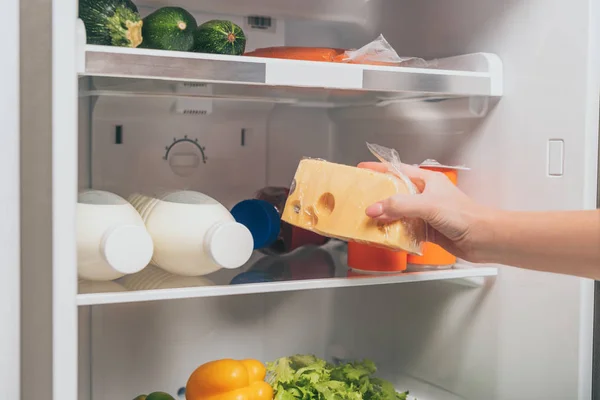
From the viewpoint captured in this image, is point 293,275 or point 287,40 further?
point 287,40

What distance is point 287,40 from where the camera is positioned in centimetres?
167

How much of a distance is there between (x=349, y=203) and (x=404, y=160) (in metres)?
0.49

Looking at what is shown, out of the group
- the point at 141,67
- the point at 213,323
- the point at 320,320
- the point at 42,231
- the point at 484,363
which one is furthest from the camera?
the point at 320,320

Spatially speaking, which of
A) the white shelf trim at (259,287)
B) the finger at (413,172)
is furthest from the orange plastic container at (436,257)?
the finger at (413,172)

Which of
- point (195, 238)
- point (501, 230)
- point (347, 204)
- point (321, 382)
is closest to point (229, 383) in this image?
point (321, 382)

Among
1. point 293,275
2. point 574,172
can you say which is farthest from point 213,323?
point 574,172

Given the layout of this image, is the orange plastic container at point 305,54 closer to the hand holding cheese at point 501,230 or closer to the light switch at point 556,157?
the hand holding cheese at point 501,230

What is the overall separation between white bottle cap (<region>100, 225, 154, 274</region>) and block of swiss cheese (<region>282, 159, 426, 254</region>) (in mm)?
239

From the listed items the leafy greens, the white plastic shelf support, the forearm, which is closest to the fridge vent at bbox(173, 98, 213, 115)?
the white plastic shelf support

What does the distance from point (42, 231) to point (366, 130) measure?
77cm

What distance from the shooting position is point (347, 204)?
115cm

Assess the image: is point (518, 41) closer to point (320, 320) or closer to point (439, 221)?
point (439, 221)

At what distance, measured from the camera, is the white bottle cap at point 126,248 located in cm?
107

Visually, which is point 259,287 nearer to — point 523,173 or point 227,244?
point 227,244
